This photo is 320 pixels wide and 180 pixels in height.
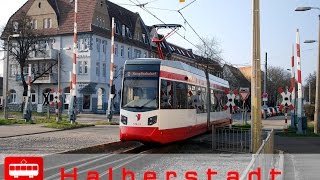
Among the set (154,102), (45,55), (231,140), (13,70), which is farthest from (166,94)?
(13,70)

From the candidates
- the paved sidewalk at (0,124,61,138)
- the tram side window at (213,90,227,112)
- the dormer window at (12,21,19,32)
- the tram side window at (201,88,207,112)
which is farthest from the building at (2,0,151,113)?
the tram side window at (201,88,207,112)

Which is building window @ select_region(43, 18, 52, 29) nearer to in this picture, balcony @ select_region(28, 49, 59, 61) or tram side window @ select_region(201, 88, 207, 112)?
balcony @ select_region(28, 49, 59, 61)

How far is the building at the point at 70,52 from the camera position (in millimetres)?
61000

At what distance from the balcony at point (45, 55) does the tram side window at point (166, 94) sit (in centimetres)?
4612

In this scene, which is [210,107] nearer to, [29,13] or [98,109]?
[98,109]

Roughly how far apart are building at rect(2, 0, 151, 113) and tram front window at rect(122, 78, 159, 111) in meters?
44.0

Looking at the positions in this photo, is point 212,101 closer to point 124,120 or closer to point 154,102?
point 154,102

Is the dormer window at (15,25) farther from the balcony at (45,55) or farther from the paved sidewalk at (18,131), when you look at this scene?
the paved sidewalk at (18,131)

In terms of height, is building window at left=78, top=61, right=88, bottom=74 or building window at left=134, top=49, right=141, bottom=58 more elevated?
building window at left=134, top=49, right=141, bottom=58

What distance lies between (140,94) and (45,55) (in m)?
47.3

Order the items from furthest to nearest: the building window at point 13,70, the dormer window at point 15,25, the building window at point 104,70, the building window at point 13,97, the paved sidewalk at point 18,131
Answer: the building window at point 13,97
the building window at point 13,70
the building window at point 104,70
the dormer window at point 15,25
the paved sidewalk at point 18,131

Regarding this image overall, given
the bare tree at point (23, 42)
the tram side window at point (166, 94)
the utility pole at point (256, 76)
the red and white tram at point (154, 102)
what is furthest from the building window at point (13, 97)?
the utility pole at point (256, 76)

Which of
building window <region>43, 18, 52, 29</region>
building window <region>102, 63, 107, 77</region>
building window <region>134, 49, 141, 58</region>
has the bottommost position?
building window <region>102, 63, 107, 77</region>

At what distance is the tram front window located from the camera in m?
16.6
